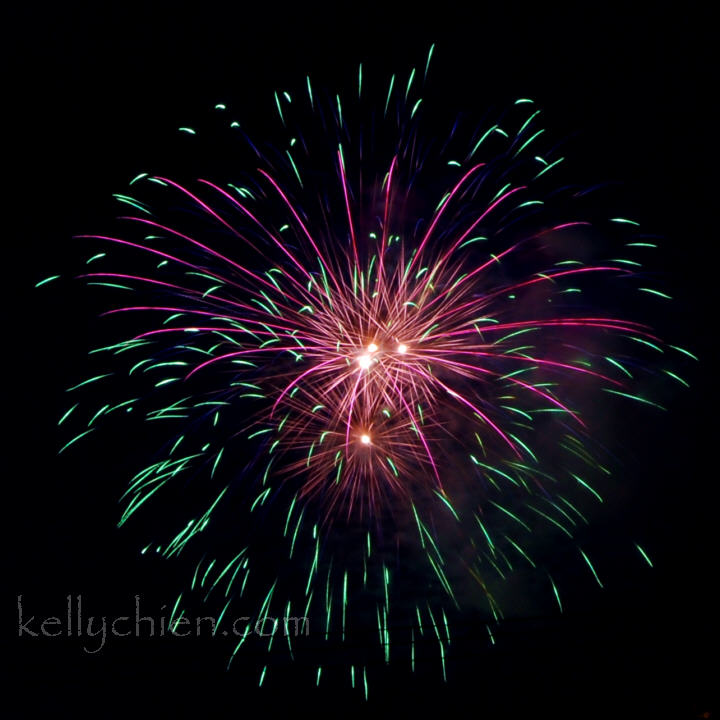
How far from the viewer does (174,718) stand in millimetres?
29688

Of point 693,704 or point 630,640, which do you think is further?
point 693,704

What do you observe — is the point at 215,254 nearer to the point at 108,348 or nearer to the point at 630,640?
the point at 108,348

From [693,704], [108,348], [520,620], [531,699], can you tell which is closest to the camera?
[520,620]

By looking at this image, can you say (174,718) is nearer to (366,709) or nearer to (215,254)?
(366,709)

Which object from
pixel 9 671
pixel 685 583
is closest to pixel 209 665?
pixel 9 671

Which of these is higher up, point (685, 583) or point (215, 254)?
point (215, 254)

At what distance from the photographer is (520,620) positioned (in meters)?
6.61

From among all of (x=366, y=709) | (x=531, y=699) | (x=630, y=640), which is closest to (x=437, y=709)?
(x=366, y=709)

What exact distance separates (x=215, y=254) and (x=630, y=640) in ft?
28.9

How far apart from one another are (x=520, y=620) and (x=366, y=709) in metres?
28.9

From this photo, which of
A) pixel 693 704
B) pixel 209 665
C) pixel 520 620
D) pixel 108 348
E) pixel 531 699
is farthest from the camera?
pixel 531 699

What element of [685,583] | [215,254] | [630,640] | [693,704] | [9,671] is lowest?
[693,704]

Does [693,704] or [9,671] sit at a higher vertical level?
[9,671]

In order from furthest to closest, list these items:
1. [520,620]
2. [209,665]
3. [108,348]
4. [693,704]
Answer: [693,704], [108,348], [209,665], [520,620]
